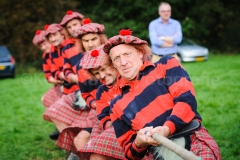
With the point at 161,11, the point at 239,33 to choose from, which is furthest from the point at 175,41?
the point at 239,33

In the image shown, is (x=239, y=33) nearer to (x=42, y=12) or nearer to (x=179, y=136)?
(x=42, y=12)

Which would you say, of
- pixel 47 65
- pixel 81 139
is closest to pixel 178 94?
pixel 81 139

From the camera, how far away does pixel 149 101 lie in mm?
2875

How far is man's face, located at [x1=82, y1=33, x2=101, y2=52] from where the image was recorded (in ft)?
15.4

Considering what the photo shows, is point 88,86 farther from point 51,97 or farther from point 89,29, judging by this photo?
point 51,97

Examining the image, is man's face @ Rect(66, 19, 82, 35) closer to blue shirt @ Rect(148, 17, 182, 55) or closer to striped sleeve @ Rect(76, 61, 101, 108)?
striped sleeve @ Rect(76, 61, 101, 108)

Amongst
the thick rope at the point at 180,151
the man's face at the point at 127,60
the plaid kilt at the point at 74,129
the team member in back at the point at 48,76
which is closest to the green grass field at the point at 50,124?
the team member in back at the point at 48,76

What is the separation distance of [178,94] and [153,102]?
20 cm

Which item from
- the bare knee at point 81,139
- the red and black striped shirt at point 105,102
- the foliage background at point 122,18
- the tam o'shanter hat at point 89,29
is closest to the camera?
the red and black striped shirt at point 105,102

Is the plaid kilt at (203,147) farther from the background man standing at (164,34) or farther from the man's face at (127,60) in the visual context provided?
the background man standing at (164,34)

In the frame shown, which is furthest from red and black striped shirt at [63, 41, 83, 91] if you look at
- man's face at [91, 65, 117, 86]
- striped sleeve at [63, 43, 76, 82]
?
man's face at [91, 65, 117, 86]

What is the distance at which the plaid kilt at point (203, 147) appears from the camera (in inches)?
106

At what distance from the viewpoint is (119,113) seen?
3.02m

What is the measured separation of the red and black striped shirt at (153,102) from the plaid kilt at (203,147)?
145 millimetres
